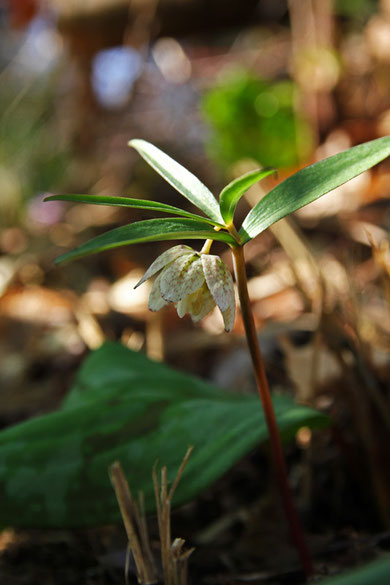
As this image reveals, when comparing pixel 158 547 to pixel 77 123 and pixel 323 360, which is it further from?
pixel 77 123

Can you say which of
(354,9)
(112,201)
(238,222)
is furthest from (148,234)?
(354,9)

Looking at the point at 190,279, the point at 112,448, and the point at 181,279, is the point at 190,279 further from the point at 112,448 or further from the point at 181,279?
the point at 112,448

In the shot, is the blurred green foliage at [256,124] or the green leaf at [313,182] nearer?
the green leaf at [313,182]

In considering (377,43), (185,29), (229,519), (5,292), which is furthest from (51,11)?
(229,519)

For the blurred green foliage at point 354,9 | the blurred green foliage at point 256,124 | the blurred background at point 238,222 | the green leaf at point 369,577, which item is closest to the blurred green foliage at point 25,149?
the blurred background at point 238,222

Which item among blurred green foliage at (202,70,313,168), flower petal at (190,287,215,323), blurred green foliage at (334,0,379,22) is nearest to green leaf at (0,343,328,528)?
flower petal at (190,287,215,323)

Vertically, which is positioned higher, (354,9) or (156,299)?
(354,9)

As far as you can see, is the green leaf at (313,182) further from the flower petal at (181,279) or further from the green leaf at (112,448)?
the green leaf at (112,448)
